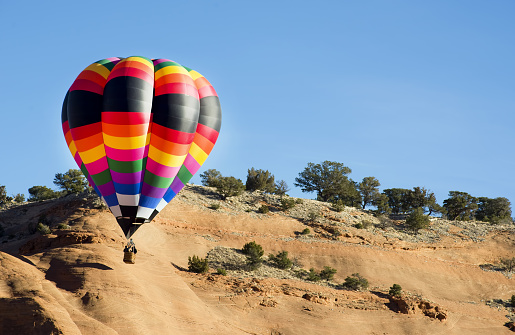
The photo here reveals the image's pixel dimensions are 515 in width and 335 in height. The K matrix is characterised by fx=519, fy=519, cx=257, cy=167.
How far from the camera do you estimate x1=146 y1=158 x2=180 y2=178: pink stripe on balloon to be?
96.4ft

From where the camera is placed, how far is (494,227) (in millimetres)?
66688

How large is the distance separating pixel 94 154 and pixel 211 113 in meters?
7.35

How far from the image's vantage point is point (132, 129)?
28.4 meters

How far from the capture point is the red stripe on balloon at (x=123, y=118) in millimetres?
28375

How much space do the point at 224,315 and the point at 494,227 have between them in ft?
158

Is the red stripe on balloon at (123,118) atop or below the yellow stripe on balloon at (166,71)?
below

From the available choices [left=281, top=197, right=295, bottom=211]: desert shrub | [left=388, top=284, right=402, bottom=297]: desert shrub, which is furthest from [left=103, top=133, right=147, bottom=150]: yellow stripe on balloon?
[left=281, top=197, right=295, bottom=211]: desert shrub

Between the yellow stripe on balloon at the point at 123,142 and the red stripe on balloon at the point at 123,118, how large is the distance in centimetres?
82

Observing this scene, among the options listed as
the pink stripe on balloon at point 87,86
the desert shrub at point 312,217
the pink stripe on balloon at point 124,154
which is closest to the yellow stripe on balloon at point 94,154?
the pink stripe on balloon at point 124,154

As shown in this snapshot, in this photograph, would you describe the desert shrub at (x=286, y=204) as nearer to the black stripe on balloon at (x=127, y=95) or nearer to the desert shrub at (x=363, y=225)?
the desert shrub at (x=363, y=225)

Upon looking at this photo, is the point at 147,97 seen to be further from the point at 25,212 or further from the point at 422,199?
the point at 422,199

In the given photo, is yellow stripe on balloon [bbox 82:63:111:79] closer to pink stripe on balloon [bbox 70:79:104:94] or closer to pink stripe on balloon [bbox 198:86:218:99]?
pink stripe on balloon [bbox 70:79:104:94]

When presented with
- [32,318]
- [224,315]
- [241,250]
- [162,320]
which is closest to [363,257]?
[241,250]

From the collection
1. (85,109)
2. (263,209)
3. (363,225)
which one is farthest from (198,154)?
(363,225)
